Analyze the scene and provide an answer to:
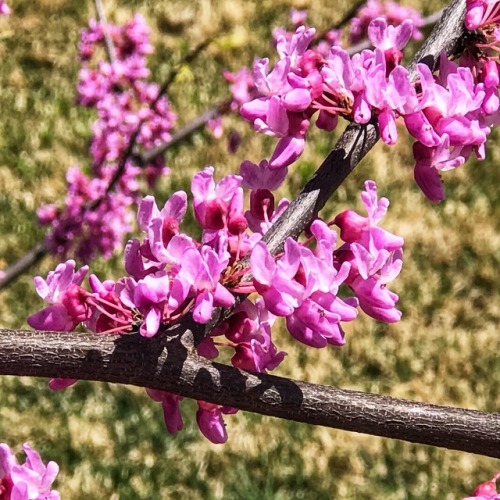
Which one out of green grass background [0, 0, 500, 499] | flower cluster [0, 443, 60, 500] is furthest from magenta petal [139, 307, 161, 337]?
green grass background [0, 0, 500, 499]

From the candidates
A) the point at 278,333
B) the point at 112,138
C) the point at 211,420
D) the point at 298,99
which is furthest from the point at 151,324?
the point at 278,333

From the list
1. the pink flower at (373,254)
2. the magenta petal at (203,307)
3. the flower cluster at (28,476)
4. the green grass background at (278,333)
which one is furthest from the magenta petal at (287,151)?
the green grass background at (278,333)

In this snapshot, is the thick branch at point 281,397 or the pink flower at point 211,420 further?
the pink flower at point 211,420

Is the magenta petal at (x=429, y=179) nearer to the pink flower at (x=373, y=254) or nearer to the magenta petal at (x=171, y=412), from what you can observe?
the pink flower at (x=373, y=254)

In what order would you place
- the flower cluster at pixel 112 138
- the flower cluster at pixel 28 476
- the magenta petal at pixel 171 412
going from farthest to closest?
the flower cluster at pixel 112 138, the magenta petal at pixel 171 412, the flower cluster at pixel 28 476

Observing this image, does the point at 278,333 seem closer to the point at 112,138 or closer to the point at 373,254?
the point at 112,138

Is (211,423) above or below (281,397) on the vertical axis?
below

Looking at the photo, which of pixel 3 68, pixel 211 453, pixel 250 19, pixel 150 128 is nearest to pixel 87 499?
pixel 211 453
